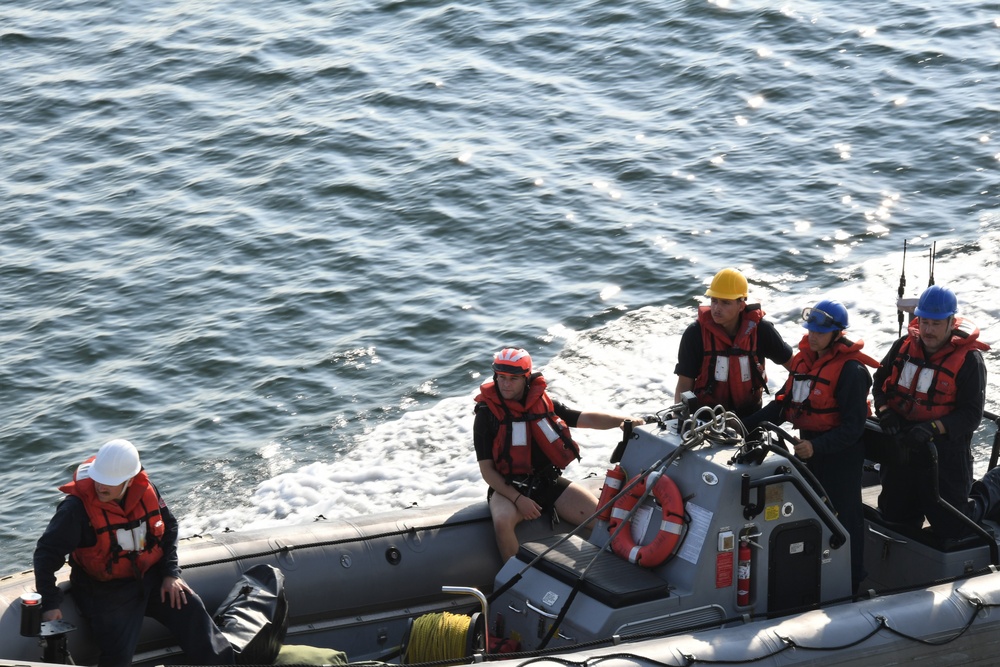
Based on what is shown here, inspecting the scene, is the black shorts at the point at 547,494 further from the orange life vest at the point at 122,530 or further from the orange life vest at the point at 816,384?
the orange life vest at the point at 122,530

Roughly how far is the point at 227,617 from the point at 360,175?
8274mm

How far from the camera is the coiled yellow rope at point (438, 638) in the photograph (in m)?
5.62

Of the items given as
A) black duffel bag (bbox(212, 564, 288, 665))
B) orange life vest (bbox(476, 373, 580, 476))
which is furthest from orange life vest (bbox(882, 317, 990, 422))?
black duffel bag (bbox(212, 564, 288, 665))

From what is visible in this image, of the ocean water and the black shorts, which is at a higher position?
the black shorts

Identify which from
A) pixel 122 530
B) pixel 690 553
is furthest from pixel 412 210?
pixel 122 530

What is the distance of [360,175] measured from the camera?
43.8ft

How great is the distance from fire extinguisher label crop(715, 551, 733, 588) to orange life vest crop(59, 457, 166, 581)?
2.41 m

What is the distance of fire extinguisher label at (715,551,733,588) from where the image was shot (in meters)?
5.66

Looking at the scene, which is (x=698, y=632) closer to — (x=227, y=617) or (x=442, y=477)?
(x=227, y=617)

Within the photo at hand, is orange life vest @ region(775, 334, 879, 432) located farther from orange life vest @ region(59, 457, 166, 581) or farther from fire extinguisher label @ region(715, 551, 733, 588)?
orange life vest @ region(59, 457, 166, 581)

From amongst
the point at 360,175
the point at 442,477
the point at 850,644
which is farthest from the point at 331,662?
the point at 360,175

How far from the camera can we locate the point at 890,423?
20.1 feet

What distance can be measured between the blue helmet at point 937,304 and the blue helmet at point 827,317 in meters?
0.40

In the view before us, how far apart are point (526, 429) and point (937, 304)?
203cm
